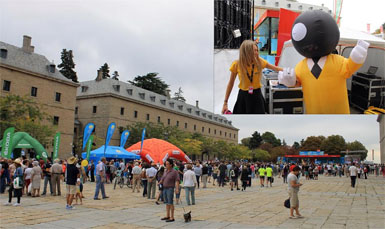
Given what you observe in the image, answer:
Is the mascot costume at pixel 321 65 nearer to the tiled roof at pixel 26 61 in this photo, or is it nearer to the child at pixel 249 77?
the child at pixel 249 77

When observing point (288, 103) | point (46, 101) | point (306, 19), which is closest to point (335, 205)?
point (288, 103)

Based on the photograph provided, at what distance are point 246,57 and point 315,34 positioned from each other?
2549 millimetres

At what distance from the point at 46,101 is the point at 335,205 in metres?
37.2

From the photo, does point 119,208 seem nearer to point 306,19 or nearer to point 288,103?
point 288,103

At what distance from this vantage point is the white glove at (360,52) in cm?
888

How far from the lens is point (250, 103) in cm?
1099

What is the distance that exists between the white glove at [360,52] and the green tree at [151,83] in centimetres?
6224

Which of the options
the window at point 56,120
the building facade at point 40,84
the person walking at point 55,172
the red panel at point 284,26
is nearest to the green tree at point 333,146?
the building facade at point 40,84

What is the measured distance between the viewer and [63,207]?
1117 cm

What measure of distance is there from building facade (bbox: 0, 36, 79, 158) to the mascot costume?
3122 centimetres

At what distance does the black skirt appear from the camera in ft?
35.2

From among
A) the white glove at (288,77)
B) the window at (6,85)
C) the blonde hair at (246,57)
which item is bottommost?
the white glove at (288,77)

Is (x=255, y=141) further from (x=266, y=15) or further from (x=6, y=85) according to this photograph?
(x=266, y=15)

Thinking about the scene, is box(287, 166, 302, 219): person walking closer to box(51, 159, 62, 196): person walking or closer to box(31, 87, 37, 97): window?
box(51, 159, 62, 196): person walking
